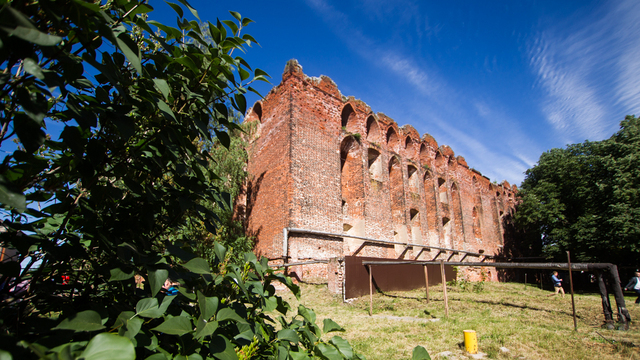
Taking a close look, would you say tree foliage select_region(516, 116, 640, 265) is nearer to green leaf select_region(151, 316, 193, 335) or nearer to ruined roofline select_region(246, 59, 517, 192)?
ruined roofline select_region(246, 59, 517, 192)

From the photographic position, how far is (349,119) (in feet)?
56.3

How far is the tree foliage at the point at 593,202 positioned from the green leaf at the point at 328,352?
21.7 metres

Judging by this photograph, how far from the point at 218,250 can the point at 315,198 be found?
12.4m

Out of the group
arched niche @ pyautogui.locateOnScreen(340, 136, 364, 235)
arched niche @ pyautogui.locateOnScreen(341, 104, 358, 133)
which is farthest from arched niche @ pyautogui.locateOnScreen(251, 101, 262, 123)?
arched niche @ pyautogui.locateOnScreen(340, 136, 364, 235)

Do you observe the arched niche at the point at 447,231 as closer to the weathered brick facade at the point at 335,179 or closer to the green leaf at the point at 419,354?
the weathered brick facade at the point at 335,179

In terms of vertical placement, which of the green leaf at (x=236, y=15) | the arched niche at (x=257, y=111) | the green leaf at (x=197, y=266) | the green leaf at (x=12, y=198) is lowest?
the green leaf at (x=197, y=266)

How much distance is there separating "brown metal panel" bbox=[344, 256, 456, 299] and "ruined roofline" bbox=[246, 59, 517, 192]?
23.8ft

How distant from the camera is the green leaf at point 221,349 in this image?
915mm

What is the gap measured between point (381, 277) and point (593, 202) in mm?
16674

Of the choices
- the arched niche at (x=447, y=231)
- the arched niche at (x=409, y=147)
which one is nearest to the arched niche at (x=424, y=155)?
the arched niche at (x=409, y=147)

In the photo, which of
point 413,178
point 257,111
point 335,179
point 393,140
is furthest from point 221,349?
point 413,178

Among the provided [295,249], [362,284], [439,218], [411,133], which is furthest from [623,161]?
[295,249]

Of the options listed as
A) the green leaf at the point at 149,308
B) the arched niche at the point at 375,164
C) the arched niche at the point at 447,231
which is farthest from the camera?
the arched niche at the point at 447,231

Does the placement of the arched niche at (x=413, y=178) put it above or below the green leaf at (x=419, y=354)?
above
